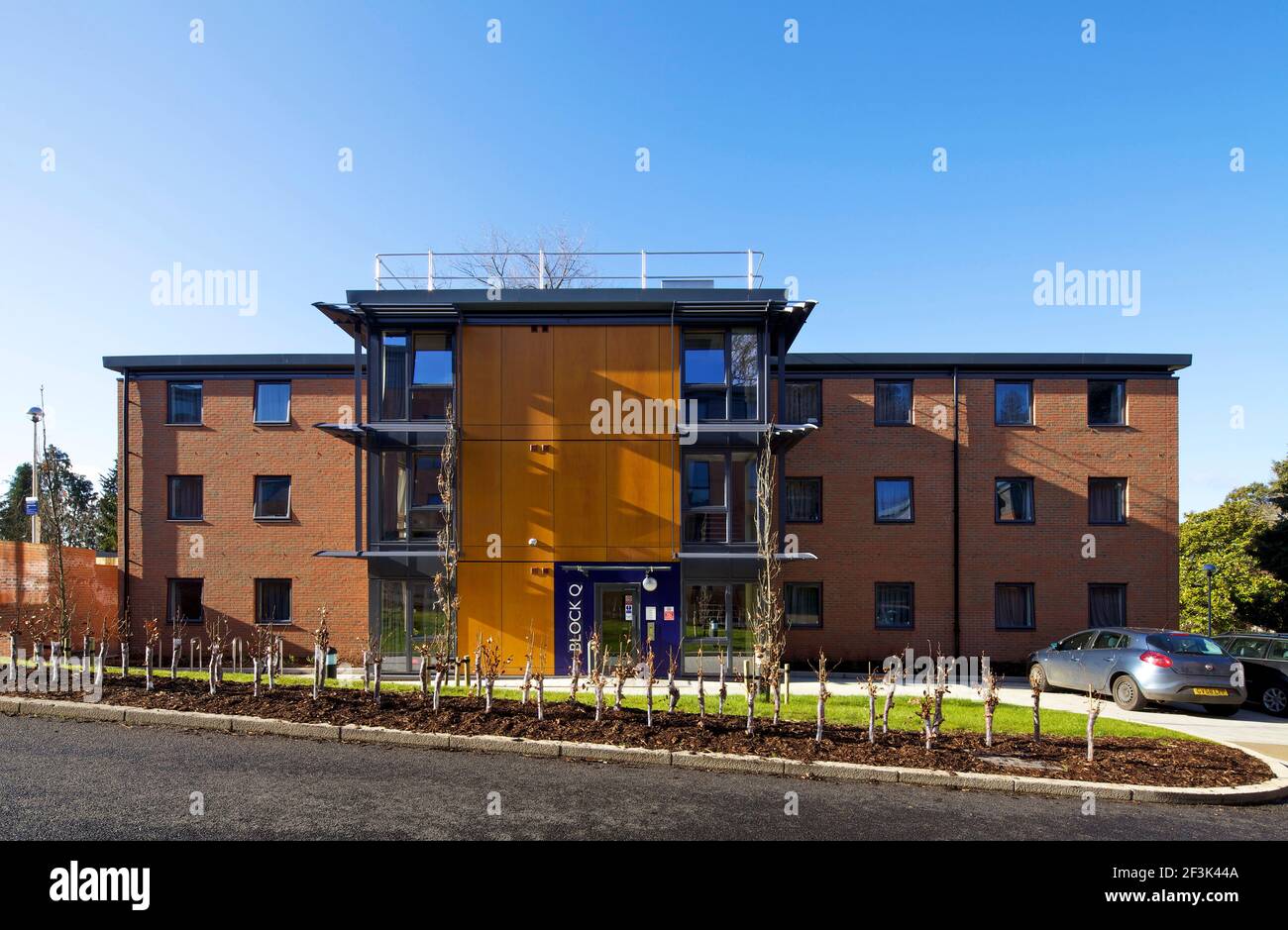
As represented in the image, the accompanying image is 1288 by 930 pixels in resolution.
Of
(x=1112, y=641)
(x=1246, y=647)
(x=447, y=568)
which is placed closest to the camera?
(x=447, y=568)

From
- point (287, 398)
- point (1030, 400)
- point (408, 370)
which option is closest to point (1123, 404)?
point (1030, 400)

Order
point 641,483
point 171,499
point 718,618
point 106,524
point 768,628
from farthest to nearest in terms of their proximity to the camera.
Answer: point 106,524 → point 171,499 → point 641,483 → point 718,618 → point 768,628

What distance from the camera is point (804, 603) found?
18.6 meters

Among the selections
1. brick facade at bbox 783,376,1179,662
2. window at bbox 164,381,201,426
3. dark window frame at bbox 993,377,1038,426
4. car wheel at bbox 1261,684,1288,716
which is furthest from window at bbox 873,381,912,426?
window at bbox 164,381,201,426

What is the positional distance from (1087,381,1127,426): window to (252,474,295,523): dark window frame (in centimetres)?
2130

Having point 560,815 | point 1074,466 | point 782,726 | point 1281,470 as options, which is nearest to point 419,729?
point 560,815

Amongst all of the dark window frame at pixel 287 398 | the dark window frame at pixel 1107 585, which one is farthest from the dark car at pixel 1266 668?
the dark window frame at pixel 287 398

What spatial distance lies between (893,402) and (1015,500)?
13.4 feet

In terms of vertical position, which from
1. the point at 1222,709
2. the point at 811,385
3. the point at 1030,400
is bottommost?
the point at 1222,709

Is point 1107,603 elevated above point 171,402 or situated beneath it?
situated beneath

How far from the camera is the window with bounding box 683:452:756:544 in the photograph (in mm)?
16219

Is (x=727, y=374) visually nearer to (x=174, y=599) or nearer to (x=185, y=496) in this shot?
(x=185, y=496)

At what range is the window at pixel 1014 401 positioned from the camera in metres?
19.0
